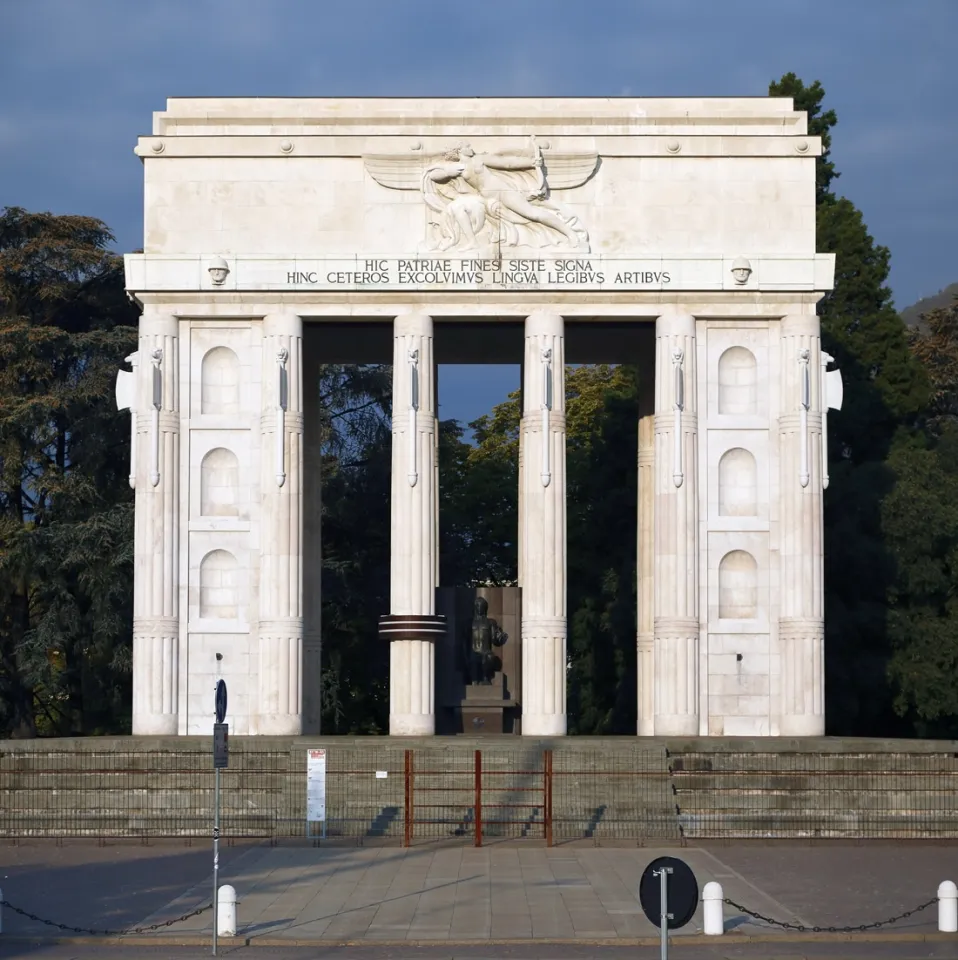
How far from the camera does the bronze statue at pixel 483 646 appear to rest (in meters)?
57.8

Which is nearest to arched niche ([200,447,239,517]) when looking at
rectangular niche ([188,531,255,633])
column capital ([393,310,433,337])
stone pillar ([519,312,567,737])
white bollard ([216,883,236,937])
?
rectangular niche ([188,531,255,633])

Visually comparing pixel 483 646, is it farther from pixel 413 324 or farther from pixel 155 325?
pixel 155 325

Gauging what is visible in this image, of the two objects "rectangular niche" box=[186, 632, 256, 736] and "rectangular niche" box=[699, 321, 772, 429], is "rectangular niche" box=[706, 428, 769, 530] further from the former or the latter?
"rectangular niche" box=[186, 632, 256, 736]

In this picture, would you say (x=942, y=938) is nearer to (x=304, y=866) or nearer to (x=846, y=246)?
(x=304, y=866)

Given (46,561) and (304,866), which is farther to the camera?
(46,561)

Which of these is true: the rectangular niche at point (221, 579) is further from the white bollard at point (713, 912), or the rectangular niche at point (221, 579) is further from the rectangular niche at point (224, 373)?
the white bollard at point (713, 912)

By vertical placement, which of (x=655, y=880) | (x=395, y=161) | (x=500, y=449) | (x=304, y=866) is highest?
(x=395, y=161)

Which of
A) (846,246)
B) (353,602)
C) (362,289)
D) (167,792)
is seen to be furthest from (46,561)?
(846,246)

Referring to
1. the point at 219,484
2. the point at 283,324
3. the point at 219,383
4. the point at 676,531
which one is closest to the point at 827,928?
the point at 676,531

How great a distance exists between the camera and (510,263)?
56.3 metres

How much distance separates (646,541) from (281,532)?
482 inches

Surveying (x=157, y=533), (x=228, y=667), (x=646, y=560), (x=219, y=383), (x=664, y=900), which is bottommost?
(x=664, y=900)

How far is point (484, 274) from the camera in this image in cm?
5616

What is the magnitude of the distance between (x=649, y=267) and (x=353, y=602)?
25946 mm
